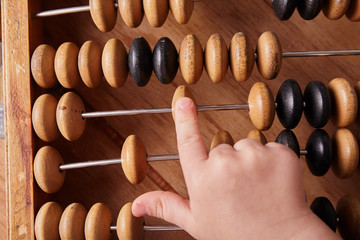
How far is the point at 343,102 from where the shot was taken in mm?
507

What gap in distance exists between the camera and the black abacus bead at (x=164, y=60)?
0.51m

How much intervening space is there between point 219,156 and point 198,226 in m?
0.09

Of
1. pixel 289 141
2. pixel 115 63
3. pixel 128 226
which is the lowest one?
pixel 128 226

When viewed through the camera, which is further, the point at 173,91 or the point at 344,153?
the point at 173,91

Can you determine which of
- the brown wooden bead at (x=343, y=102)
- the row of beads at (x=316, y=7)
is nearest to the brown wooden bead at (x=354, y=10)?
the row of beads at (x=316, y=7)

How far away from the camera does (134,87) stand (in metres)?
0.64

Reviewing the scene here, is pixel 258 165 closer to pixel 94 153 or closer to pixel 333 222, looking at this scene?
pixel 333 222

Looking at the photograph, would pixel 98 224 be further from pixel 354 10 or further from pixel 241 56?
pixel 354 10

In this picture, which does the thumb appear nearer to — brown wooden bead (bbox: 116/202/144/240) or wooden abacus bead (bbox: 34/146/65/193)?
brown wooden bead (bbox: 116/202/144/240)

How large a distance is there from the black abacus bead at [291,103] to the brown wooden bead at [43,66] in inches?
13.5

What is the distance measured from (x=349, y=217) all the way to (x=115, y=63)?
0.40 m

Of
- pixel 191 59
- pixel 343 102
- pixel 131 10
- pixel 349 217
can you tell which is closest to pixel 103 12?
pixel 131 10

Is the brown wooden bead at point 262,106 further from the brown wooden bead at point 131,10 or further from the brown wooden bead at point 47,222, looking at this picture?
Answer: the brown wooden bead at point 47,222

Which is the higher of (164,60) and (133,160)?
(164,60)
